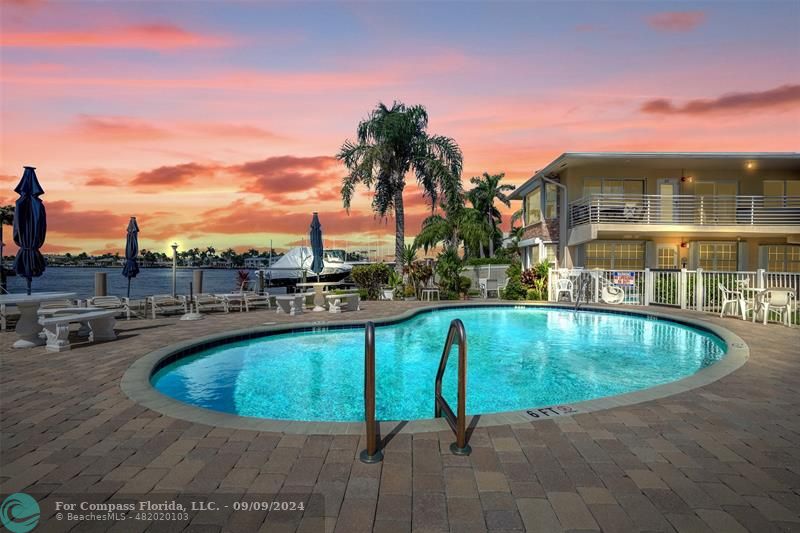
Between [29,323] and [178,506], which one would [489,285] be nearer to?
[29,323]

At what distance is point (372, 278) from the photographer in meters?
19.0

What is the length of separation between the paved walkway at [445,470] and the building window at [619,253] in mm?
16184

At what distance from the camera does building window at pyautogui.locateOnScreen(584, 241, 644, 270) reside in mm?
19750

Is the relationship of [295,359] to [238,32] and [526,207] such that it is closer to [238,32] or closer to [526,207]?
[238,32]

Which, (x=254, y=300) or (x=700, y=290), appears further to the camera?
(x=254, y=300)

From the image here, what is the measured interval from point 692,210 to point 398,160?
14.1 meters

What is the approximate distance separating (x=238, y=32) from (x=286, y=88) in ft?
6.31

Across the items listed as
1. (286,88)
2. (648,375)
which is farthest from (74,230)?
(648,375)

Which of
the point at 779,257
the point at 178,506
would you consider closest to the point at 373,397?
the point at 178,506

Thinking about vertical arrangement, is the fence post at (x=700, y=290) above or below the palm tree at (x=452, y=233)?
below

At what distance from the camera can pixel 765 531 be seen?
2.30 metres

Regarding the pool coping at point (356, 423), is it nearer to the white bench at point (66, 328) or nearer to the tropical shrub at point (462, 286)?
the white bench at point (66, 328)

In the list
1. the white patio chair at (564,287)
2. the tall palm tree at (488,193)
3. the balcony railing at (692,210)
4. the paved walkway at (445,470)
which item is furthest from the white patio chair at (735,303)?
the tall palm tree at (488,193)

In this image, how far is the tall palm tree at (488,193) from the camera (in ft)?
153
